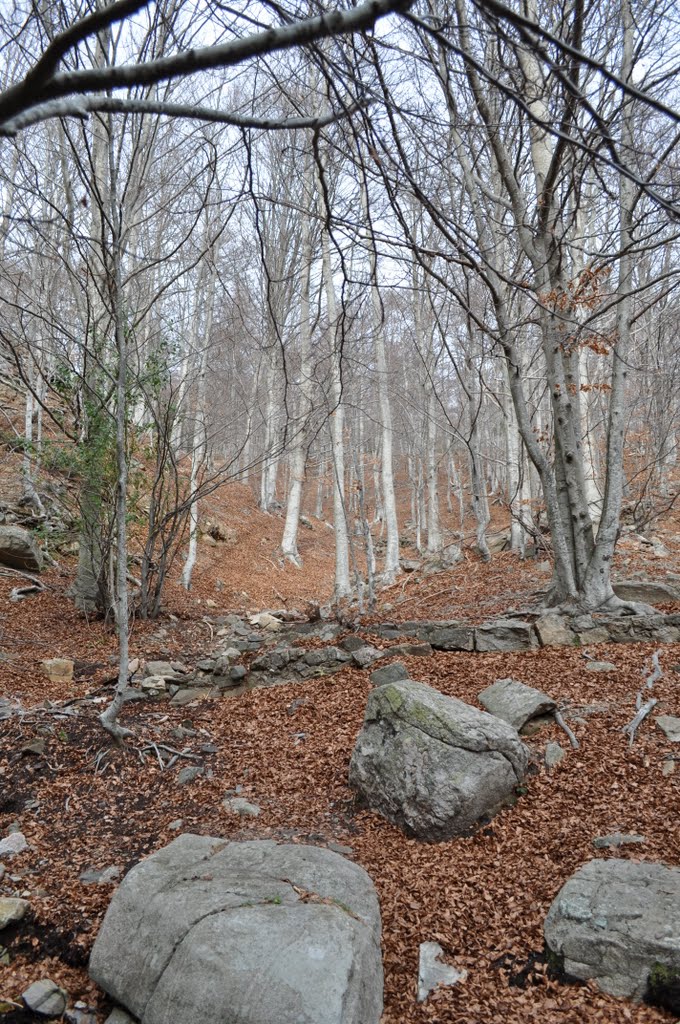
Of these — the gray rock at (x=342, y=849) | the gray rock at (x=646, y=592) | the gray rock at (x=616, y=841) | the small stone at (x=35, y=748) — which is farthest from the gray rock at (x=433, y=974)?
the gray rock at (x=646, y=592)

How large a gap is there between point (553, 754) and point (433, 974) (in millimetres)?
1755

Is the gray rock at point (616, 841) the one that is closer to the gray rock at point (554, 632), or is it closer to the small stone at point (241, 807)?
the small stone at point (241, 807)

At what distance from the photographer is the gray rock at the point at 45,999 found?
2.28 meters

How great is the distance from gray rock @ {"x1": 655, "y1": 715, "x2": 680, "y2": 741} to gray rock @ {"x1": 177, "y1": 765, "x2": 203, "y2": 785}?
315 centimetres

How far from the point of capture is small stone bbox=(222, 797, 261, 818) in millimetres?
3701

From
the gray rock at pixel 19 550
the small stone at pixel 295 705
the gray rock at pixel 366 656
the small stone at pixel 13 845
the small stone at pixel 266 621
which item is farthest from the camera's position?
the gray rock at pixel 19 550

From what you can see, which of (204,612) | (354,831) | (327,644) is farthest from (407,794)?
(204,612)

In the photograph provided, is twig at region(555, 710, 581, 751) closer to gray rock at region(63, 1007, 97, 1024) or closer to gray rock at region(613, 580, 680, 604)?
gray rock at region(63, 1007, 97, 1024)

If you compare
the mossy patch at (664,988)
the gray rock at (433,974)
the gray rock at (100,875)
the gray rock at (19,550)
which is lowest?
the gray rock at (433,974)

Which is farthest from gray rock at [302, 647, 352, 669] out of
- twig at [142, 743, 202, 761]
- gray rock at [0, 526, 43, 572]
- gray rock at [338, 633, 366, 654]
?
gray rock at [0, 526, 43, 572]

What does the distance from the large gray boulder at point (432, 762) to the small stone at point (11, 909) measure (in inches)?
74.6

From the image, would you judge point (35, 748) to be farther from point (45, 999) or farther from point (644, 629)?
point (644, 629)

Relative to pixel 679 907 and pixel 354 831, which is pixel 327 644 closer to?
pixel 354 831

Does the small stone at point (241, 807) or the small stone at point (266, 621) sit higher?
the small stone at point (266, 621)
